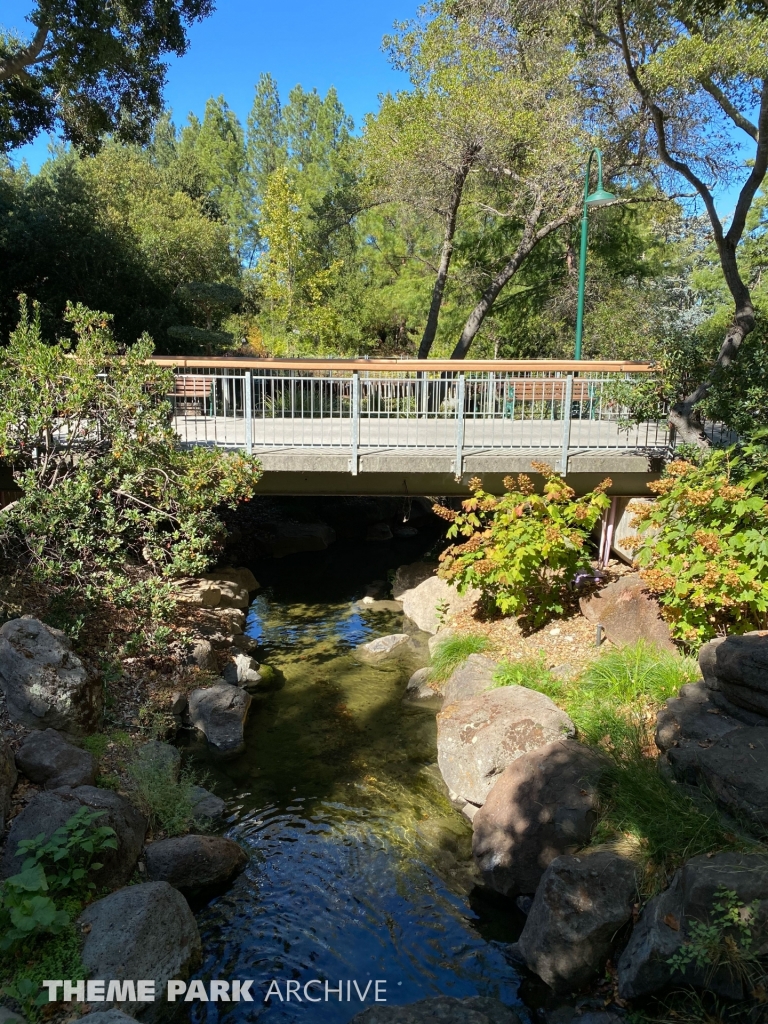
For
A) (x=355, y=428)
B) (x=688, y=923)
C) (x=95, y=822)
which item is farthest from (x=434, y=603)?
(x=688, y=923)

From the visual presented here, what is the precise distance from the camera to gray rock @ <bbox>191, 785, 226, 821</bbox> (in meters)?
6.44

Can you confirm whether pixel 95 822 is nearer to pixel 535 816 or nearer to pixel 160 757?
pixel 160 757

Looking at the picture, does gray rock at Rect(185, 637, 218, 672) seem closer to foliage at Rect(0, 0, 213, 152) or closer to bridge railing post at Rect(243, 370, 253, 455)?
Result: bridge railing post at Rect(243, 370, 253, 455)

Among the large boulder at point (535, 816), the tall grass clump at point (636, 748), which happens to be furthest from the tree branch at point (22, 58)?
the large boulder at point (535, 816)

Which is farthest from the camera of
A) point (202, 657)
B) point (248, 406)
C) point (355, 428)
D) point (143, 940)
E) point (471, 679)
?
point (355, 428)

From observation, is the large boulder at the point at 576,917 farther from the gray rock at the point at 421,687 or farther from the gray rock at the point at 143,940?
the gray rock at the point at 421,687

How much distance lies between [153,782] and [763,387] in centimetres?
810

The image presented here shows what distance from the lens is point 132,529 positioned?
29.6ft

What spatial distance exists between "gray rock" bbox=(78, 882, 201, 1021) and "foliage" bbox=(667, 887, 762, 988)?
305cm

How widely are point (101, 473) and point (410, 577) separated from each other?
19.8 feet

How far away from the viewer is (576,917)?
4762 mm

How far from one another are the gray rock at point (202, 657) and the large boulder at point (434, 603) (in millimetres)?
3384

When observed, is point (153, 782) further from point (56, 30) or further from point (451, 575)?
point (56, 30)

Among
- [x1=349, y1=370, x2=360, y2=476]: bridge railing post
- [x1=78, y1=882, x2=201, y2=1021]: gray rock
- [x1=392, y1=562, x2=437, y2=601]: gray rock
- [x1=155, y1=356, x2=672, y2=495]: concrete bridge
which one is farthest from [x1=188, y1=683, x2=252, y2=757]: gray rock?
[x1=392, y1=562, x2=437, y2=601]: gray rock
